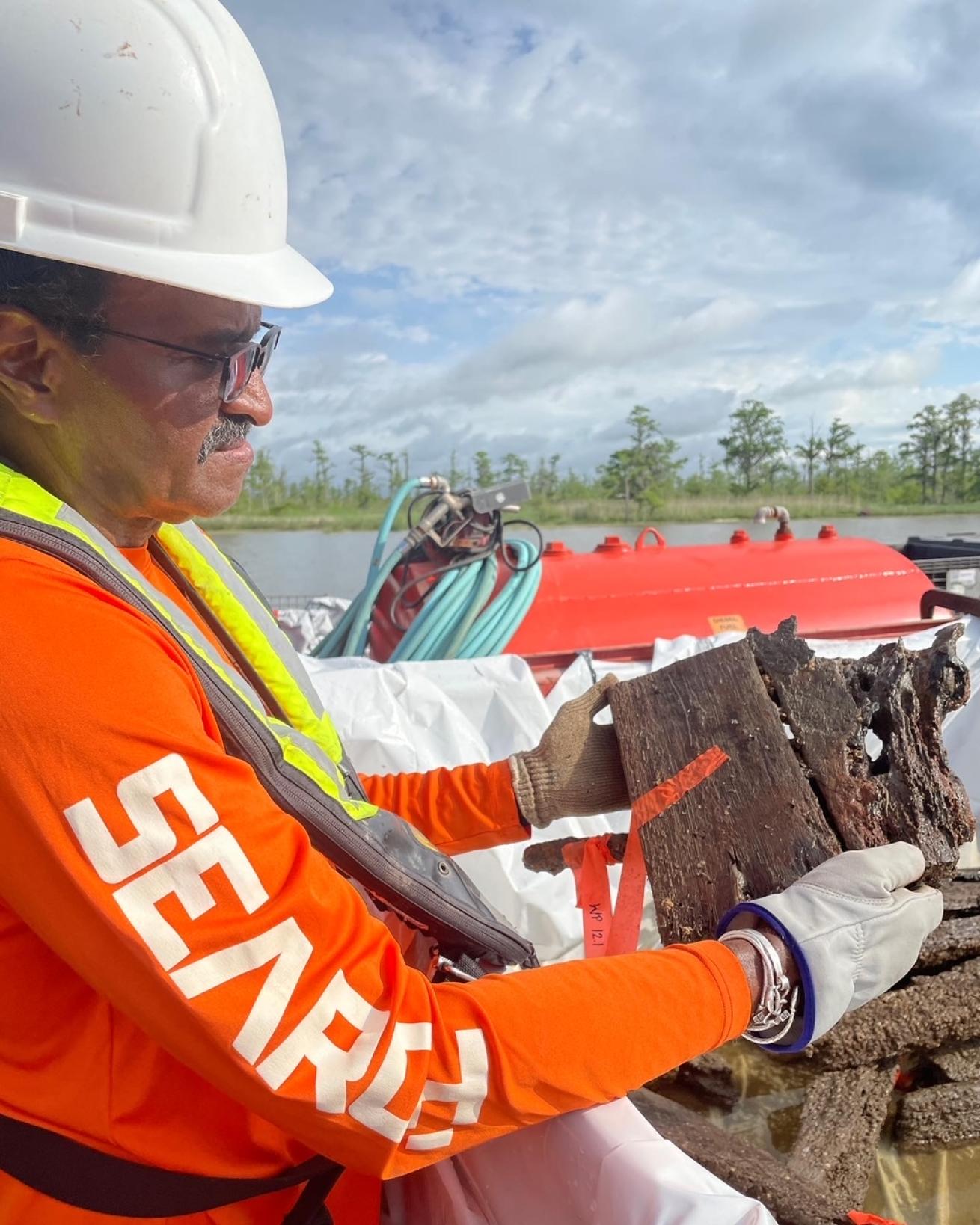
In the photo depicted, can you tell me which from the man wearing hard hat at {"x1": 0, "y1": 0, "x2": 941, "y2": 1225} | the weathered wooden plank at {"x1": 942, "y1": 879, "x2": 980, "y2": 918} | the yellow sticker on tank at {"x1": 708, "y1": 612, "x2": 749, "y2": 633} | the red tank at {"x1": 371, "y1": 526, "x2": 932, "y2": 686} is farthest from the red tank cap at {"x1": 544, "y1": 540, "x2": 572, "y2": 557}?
the man wearing hard hat at {"x1": 0, "y1": 0, "x2": 941, "y2": 1225}

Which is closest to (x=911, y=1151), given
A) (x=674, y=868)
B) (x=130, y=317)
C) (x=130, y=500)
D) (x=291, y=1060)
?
(x=674, y=868)

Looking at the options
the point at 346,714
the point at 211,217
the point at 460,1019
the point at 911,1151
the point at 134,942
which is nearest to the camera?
the point at 134,942

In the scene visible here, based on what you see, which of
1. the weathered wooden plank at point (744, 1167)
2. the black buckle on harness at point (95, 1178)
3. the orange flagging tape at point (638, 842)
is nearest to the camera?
the black buckle on harness at point (95, 1178)

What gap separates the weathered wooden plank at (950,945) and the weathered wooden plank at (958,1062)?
0.18 m

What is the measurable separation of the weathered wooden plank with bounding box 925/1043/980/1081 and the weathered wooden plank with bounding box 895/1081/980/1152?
52mm

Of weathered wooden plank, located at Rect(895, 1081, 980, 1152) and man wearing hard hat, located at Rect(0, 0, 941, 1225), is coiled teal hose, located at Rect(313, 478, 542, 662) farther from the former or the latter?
man wearing hard hat, located at Rect(0, 0, 941, 1225)

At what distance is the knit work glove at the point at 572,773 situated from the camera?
1.82 meters

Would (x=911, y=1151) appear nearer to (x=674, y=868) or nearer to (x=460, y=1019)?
(x=674, y=868)

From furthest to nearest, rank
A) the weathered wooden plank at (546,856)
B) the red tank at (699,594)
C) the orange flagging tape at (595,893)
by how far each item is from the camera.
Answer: the red tank at (699,594), the weathered wooden plank at (546,856), the orange flagging tape at (595,893)

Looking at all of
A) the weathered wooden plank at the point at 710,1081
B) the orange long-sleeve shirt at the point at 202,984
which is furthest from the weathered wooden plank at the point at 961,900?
the orange long-sleeve shirt at the point at 202,984

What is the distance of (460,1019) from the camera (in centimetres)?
105

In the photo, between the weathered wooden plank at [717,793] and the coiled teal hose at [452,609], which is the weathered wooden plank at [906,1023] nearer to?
the weathered wooden plank at [717,793]

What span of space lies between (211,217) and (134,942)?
857 mm

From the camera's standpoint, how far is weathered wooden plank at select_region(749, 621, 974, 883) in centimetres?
148
